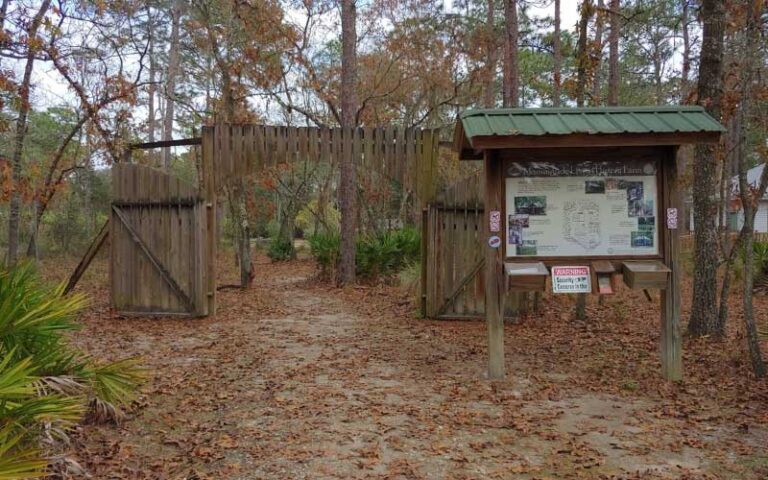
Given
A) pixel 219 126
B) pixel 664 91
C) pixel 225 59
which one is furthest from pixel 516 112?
pixel 664 91

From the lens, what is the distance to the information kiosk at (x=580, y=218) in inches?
228

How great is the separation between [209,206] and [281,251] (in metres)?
14.9

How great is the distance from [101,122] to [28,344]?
406 inches

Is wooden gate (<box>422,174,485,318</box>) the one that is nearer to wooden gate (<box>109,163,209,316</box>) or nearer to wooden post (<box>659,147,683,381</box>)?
wooden post (<box>659,147,683,381</box>)

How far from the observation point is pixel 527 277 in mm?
5770

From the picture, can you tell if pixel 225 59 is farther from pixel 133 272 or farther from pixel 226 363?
pixel 226 363

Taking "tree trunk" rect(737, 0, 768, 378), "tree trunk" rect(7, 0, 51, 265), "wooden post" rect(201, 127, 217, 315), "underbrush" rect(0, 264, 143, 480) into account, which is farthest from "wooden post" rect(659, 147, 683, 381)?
"tree trunk" rect(7, 0, 51, 265)

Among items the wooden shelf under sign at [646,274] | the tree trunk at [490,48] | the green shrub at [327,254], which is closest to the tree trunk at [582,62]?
the wooden shelf under sign at [646,274]

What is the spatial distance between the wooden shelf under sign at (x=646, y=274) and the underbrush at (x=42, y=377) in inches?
175

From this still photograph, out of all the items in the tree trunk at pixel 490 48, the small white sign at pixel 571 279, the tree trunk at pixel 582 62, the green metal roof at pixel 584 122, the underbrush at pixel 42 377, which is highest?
the tree trunk at pixel 490 48

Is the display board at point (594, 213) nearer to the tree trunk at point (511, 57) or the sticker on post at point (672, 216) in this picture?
the sticker on post at point (672, 216)

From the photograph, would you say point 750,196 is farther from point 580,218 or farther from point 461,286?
point 461,286

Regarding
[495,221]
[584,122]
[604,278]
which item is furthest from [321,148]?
[604,278]

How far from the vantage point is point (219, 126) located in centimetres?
956
